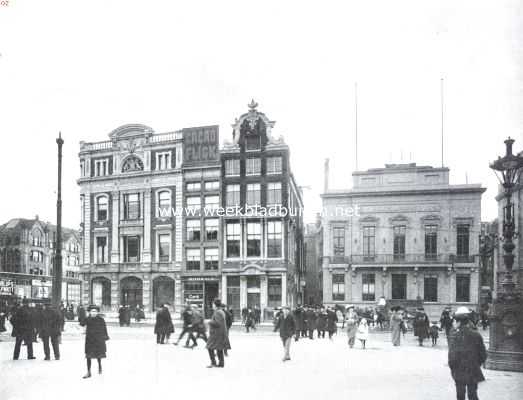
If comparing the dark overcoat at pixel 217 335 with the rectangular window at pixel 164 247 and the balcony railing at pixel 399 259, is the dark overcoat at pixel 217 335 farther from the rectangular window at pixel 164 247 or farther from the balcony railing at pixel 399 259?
the rectangular window at pixel 164 247

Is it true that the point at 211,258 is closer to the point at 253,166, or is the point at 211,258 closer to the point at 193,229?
the point at 193,229

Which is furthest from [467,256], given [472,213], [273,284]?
[273,284]

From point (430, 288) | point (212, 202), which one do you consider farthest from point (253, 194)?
point (430, 288)

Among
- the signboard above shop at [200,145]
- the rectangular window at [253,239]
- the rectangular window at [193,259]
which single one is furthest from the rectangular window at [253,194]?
the rectangular window at [193,259]

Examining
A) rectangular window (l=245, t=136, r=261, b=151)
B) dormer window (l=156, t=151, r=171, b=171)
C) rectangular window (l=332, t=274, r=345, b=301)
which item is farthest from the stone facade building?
dormer window (l=156, t=151, r=171, b=171)

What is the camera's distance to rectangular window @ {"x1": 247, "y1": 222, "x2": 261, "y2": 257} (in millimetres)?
40562

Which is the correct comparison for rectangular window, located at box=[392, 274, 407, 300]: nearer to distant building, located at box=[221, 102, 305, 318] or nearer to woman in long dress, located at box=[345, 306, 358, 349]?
distant building, located at box=[221, 102, 305, 318]

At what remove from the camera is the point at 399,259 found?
133ft

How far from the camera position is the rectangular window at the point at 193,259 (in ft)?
136

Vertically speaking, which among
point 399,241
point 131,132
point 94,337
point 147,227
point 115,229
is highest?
point 131,132

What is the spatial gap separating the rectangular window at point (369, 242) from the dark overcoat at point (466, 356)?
110 feet

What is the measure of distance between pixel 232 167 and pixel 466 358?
1338 inches

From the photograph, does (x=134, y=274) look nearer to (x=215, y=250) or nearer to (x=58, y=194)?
(x=215, y=250)

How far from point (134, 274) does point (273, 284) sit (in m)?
11.4
